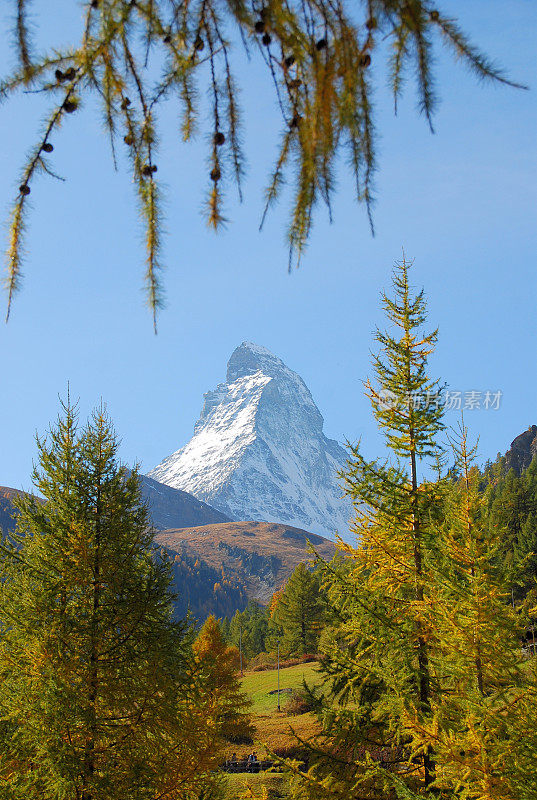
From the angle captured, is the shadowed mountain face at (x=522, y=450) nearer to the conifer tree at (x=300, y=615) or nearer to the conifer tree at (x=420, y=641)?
the conifer tree at (x=300, y=615)

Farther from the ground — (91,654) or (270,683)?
(91,654)

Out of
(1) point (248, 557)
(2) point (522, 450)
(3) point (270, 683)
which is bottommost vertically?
(3) point (270, 683)

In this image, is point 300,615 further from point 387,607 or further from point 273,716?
point 387,607

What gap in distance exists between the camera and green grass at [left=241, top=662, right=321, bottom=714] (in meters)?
30.8

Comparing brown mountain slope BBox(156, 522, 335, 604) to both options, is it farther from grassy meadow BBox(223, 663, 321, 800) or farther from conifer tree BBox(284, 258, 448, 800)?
conifer tree BBox(284, 258, 448, 800)

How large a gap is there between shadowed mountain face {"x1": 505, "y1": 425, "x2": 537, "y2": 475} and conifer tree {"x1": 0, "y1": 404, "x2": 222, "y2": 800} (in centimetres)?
9703

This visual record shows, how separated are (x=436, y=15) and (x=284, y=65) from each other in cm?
43

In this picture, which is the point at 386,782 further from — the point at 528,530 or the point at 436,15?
the point at 528,530

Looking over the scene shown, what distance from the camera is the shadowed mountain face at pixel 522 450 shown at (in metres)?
94.6

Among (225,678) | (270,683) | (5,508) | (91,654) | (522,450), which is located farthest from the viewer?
(5,508)

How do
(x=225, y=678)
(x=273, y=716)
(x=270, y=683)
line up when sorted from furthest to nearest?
(x=270, y=683)
(x=273, y=716)
(x=225, y=678)

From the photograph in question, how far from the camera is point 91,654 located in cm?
636

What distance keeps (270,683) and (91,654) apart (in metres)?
34.1

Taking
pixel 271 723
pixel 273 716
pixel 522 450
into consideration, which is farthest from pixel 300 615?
pixel 522 450
